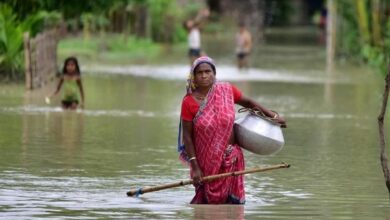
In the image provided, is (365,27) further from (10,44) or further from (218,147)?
(218,147)

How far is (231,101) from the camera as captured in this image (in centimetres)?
1014

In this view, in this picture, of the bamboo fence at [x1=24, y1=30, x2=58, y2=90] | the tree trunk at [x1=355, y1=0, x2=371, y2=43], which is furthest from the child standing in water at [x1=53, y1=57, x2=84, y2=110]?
the tree trunk at [x1=355, y1=0, x2=371, y2=43]

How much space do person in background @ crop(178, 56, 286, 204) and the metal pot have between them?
9 centimetres

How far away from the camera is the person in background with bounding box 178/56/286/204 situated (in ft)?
32.9

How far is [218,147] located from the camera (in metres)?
10.1

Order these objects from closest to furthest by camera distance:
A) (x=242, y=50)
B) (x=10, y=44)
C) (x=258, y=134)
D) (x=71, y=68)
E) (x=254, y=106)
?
(x=258, y=134)
(x=254, y=106)
(x=71, y=68)
(x=10, y=44)
(x=242, y=50)

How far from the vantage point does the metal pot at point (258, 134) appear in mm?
10172

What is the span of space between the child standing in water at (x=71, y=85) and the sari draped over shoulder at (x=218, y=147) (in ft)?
31.2

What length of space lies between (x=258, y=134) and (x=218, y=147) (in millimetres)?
368

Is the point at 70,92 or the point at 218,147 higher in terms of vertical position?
the point at 218,147

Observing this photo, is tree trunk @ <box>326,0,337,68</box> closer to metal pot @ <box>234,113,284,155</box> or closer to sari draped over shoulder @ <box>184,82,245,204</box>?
metal pot @ <box>234,113,284,155</box>

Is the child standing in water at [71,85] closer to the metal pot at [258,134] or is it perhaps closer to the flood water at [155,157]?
the flood water at [155,157]

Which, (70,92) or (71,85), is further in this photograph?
(71,85)

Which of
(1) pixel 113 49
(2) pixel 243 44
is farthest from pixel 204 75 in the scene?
(1) pixel 113 49
